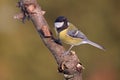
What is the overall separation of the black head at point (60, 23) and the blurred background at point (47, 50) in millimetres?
2017

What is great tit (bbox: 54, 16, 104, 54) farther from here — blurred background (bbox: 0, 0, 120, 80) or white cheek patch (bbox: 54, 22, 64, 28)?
blurred background (bbox: 0, 0, 120, 80)

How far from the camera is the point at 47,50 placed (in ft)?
14.5

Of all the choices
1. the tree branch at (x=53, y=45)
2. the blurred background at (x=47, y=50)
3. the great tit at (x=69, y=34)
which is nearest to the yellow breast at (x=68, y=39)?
the great tit at (x=69, y=34)

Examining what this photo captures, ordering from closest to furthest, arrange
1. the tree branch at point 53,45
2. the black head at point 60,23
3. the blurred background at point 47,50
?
the tree branch at point 53,45 < the black head at point 60,23 < the blurred background at point 47,50

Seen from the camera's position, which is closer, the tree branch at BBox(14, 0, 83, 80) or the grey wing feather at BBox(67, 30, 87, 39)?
the tree branch at BBox(14, 0, 83, 80)

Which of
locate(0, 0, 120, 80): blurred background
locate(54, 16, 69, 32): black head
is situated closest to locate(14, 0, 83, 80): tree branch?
locate(54, 16, 69, 32): black head

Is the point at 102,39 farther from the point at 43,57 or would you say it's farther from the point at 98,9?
the point at 43,57

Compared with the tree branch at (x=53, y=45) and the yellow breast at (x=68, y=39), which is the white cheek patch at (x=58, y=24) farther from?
the tree branch at (x=53, y=45)

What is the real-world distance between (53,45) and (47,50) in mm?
2510

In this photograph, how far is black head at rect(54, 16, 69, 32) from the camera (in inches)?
82.2

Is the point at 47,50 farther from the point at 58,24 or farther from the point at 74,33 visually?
the point at 58,24

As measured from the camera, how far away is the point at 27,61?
14.3 ft

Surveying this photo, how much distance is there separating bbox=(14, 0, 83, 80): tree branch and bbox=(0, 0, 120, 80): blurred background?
7.64 ft

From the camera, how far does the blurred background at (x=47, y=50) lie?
4.36m
